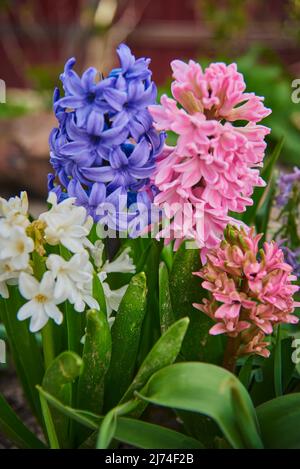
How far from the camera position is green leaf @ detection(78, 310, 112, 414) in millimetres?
856

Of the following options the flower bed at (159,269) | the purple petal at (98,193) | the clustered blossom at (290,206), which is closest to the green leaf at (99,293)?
the flower bed at (159,269)

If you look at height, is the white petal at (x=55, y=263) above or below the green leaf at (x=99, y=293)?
above

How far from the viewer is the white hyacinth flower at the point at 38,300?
832mm

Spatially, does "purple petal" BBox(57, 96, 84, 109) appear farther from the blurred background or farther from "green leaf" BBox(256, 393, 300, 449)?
the blurred background

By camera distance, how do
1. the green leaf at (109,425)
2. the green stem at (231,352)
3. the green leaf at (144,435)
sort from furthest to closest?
1. the green stem at (231,352)
2. the green leaf at (144,435)
3. the green leaf at (109,425)

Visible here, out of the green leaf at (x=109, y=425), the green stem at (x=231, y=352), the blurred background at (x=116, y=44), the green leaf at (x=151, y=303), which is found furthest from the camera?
the blurred background at (x=116, y=44)

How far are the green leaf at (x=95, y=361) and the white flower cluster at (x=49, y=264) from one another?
0.09 ft

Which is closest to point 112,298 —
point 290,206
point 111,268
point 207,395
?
point 111,268

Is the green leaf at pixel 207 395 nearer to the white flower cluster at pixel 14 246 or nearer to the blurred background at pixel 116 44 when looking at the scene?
the white flower cluster at pixel 14 246

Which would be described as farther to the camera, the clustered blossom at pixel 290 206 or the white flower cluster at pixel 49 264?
the clustered blossom at pixel 290 206

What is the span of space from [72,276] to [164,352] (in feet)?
0.50

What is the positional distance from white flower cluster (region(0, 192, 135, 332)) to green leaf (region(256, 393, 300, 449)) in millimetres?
280

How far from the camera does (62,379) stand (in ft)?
2.76

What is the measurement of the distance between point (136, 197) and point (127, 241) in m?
0.18
